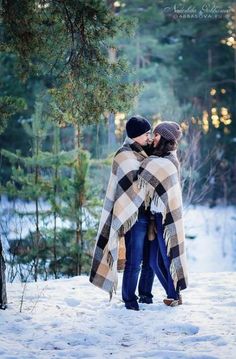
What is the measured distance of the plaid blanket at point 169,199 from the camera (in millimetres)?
5621

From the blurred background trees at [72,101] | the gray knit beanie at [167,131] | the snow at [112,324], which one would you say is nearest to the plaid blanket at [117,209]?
the gray knit beanie at [167,131]

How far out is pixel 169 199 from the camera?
18.7 feet

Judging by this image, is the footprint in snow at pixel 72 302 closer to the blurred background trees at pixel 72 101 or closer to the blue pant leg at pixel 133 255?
the blue pant leg at pixel 133 255

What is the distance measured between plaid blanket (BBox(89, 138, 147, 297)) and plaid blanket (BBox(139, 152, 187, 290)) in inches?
4.3

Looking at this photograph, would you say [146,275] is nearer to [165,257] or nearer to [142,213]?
[165,257]

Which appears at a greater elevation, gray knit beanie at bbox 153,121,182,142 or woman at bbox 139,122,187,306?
gray knit beanie at bbox 153,121,182,142

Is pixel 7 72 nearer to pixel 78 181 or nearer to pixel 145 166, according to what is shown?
pixel 78 181

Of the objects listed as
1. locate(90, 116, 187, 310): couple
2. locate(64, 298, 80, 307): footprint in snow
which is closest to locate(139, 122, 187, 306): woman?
locate(90, 116, 187, 310): couple

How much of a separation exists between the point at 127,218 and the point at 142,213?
21 centimetres

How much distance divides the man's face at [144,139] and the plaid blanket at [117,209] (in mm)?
46

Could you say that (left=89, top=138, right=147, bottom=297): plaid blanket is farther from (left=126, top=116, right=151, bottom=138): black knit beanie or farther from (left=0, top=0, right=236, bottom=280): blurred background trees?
(left=0, top=0, right=236, bottom=280): blurred background trees

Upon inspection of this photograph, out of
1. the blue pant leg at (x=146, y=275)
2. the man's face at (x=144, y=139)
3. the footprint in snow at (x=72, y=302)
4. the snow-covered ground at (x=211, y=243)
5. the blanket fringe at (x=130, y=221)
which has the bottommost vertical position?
the snow-covered ground at (x=211, y=243)

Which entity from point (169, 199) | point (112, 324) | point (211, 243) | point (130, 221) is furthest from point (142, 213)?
point (211, 243)

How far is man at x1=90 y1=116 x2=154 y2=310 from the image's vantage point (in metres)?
5.62
